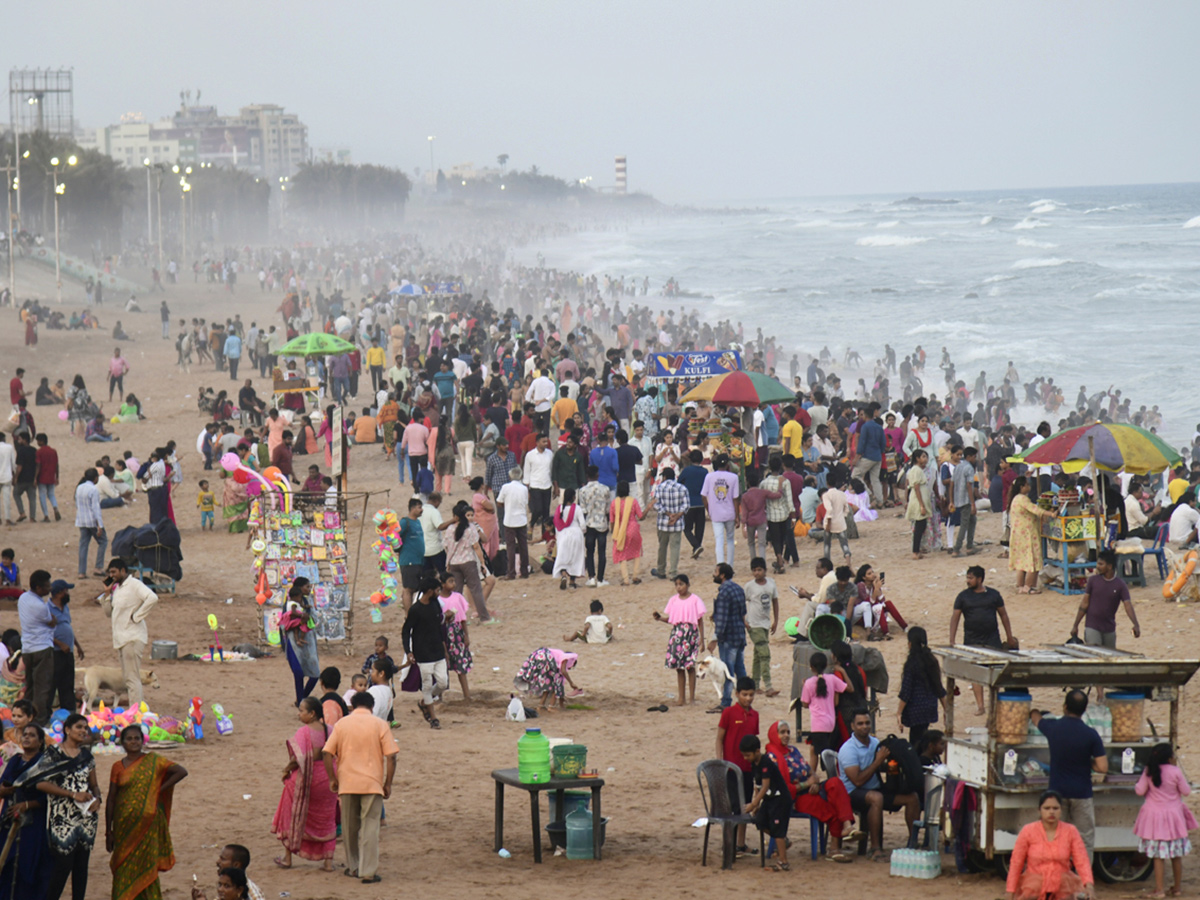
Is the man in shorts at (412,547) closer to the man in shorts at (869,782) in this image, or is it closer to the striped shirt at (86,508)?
the striped shirt at (86,508)

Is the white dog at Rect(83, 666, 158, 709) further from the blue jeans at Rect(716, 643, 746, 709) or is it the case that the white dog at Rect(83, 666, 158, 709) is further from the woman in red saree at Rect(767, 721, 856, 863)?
the woman in red saree at Rect(767, 721, 856, 863)

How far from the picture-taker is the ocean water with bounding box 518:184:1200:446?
155ft

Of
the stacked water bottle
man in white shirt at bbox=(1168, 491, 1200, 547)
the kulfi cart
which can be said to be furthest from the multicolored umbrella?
the stacked water bottle

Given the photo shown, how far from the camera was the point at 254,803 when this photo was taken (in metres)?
9.12

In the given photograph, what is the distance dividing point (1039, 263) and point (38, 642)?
79.4 m

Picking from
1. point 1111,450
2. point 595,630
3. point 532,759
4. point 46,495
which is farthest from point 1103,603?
point 46,495

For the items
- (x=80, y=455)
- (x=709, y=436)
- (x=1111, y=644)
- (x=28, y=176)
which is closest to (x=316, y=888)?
(x=1111, y=644)

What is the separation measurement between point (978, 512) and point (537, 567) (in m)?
5.97

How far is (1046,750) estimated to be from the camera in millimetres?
7809

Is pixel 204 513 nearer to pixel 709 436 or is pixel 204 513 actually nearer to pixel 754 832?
pixel 709 436

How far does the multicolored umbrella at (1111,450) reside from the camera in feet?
42.0

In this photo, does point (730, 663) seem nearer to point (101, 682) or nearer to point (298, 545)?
point (298, 545)

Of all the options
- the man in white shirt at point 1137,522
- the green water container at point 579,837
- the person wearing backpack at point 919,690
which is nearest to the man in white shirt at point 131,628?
the green water container at point 579,837

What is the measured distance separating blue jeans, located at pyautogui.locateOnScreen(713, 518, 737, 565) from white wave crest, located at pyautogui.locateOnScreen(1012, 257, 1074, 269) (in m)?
68.8
